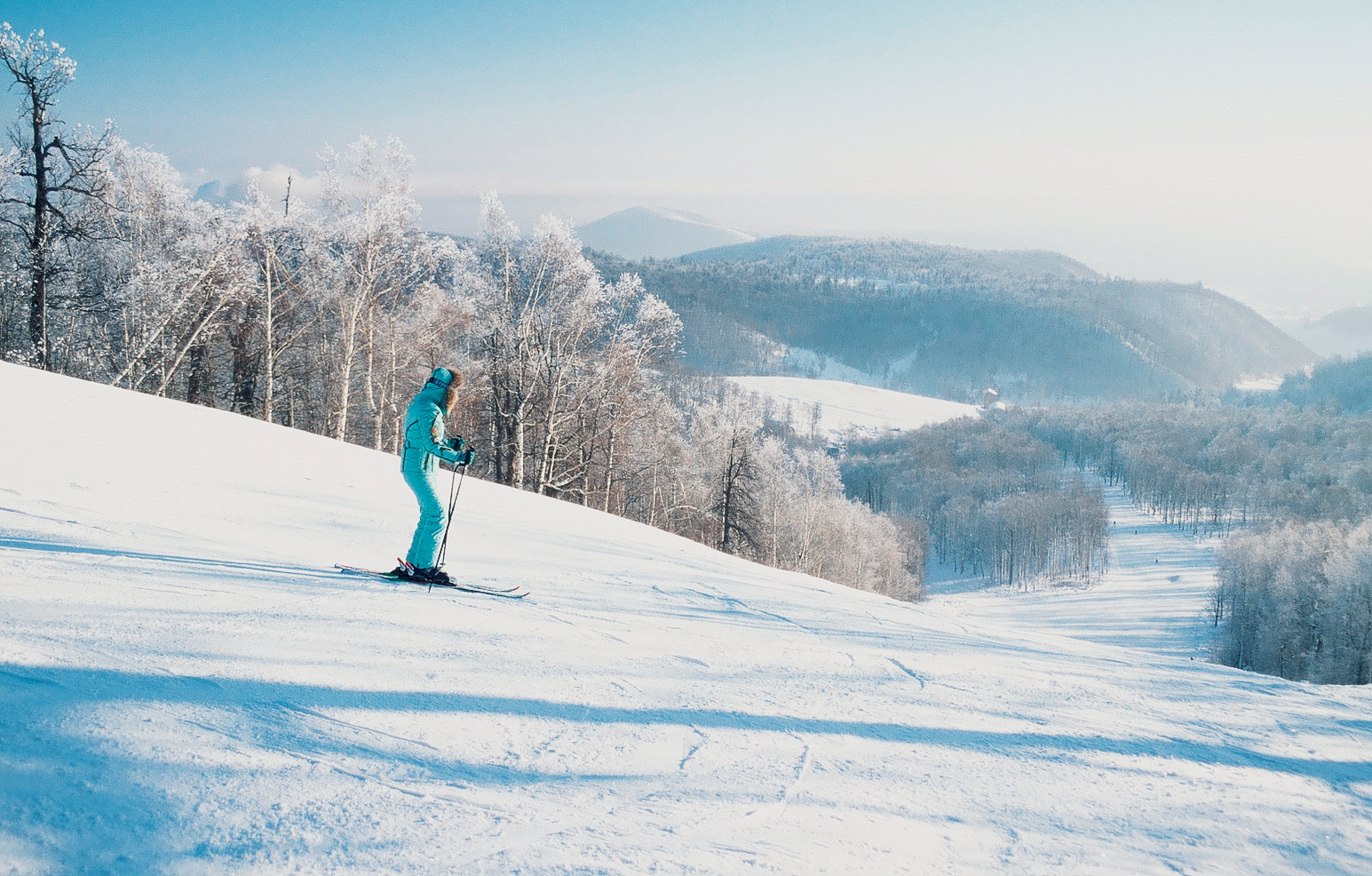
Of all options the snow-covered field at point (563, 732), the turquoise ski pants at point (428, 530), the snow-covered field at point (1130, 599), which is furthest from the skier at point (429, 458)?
the snow-covered field at point (1130, 599)

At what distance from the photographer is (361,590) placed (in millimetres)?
5105

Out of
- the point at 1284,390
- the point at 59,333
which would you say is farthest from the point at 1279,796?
the point at 1284,390

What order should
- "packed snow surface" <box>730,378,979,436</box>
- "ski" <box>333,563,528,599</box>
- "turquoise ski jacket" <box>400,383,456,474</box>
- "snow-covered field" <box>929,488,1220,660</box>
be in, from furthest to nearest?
"packed snow surface" <box>730,378,979,436</box> → "snow-covered field" <box>929,488,1220,660</box> → "ski" <box>333,563,528,599</box> → "turquoise ski jacket" <box>400,383,456,474</box>

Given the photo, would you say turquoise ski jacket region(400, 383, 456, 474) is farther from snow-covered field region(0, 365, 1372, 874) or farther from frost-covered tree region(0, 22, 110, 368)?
frost-covered tree region(0, 22, 110, 368)

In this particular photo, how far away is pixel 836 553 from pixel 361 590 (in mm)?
45207

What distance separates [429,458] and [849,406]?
538 ft

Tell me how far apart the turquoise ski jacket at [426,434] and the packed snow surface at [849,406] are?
133 meters

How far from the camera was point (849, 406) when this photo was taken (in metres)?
164

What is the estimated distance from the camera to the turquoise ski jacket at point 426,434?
5.46 metres

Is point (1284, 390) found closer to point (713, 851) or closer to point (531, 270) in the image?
point (531, 270)

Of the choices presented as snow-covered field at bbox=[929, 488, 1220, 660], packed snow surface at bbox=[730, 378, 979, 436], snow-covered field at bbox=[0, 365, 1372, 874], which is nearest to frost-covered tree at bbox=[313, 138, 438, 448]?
snow-covered field at bbox=[0, 365, 1372, 874]

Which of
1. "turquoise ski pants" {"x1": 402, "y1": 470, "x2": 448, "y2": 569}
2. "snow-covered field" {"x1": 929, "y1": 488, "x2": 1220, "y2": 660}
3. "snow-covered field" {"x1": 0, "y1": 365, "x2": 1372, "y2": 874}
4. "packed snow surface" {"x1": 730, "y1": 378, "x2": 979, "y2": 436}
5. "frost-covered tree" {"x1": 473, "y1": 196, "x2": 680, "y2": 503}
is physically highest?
"packed snow surface" {"x1": 730, "y1": 378, "x2": 979, "y2": 436}

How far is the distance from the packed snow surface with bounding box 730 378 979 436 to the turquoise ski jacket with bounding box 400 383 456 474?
133m

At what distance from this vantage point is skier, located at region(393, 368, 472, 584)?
5469mm
